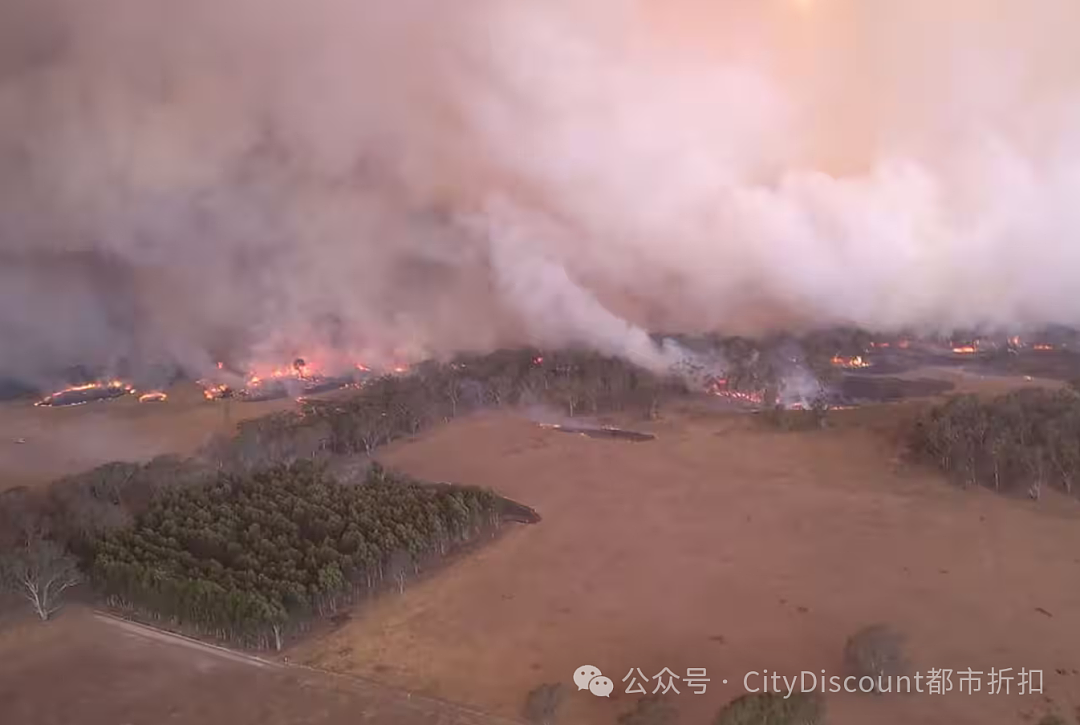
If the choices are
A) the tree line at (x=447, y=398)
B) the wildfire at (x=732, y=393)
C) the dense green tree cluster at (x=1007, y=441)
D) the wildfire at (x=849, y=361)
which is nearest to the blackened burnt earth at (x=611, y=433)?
the tree line at (x=447, y=398)

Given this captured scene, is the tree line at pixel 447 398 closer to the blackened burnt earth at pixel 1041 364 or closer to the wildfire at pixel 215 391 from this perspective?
the wildfire at pixel 215 391

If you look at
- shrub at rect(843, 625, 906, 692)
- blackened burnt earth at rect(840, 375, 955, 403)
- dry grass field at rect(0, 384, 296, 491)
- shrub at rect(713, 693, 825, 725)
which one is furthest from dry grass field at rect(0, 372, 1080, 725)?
blackened burnt earth at rect(840, 375, 955, 403)

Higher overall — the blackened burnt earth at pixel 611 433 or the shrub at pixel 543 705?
the blackened burnt earth at pixel 611 433

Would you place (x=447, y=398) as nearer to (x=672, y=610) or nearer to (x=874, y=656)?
(x=672, y=610)

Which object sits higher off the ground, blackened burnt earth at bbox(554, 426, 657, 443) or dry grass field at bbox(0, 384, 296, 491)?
blackened burnt earth at bbox(554, 426, 657, 443)

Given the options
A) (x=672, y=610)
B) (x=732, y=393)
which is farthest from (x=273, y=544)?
(x=732, y=393)

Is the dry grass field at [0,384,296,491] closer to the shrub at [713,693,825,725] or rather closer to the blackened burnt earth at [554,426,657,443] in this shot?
the blackened burnt earth at [554,426,657,443]
